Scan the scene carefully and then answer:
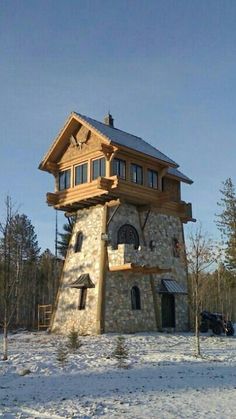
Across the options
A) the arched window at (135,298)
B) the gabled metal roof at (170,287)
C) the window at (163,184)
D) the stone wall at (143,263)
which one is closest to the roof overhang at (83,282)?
the stone wall at (143,263)

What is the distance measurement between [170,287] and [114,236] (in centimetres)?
490

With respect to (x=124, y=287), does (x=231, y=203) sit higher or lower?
higher

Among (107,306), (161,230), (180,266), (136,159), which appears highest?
(136,159)

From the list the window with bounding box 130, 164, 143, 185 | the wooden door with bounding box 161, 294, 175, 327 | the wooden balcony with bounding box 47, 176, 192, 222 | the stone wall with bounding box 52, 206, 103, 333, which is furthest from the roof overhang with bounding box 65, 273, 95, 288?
the window with bounding box 130, 164, 143, 185

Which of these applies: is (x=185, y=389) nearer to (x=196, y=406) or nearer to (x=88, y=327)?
(x=196, y=406)

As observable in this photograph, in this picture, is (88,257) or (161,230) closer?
(88,257)

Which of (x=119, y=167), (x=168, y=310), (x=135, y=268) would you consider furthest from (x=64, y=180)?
(x=168, y=310)

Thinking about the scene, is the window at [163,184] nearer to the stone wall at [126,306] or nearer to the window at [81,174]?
the window at [81,174]

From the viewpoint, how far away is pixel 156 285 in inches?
1153

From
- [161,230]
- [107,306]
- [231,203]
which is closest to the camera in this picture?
[107,306]

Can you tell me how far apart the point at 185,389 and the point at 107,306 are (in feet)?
49.6

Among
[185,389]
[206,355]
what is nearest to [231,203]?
[206,355]

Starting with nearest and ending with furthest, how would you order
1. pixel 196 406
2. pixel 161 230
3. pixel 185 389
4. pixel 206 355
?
pixel 196 406, pixel 185 389, pixel 206 355, pixel 161 230

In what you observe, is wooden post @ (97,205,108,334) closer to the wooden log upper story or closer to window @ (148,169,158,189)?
the wooden log upper story
